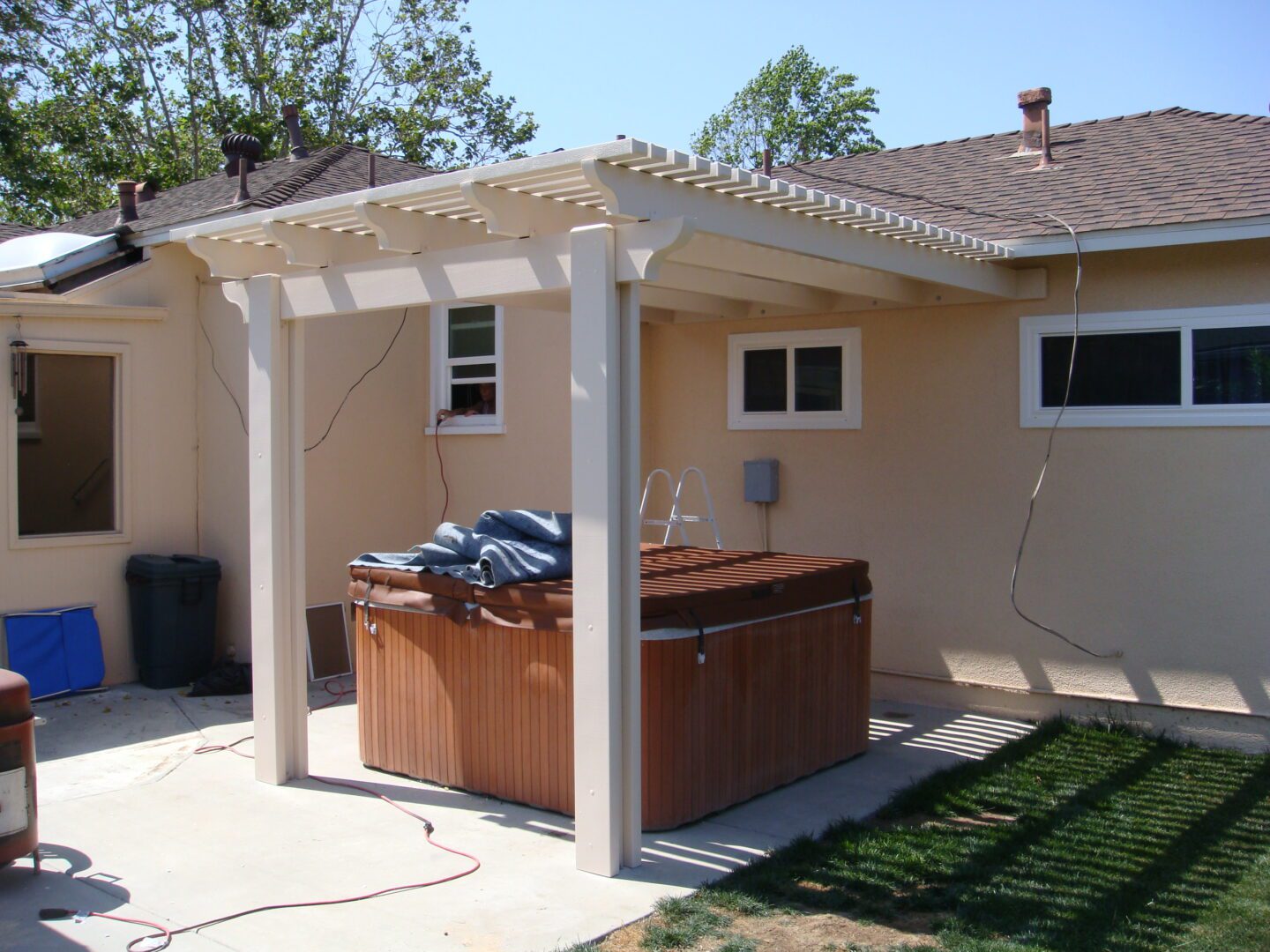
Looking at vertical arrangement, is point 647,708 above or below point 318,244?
below

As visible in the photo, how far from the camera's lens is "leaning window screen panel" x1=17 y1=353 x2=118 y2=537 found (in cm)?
816

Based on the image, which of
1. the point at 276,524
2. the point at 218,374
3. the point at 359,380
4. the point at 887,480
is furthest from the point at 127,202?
the point at 887,480

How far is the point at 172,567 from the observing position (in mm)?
8133

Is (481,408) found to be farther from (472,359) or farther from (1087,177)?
(1087,177)

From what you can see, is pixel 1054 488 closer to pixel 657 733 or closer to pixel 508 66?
pixel 657 733

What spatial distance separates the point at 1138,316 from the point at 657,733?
3888mm

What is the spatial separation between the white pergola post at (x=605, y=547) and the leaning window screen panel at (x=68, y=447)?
17.3 feet

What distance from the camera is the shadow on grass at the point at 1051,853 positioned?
4172 mm

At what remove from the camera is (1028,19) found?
13.8m

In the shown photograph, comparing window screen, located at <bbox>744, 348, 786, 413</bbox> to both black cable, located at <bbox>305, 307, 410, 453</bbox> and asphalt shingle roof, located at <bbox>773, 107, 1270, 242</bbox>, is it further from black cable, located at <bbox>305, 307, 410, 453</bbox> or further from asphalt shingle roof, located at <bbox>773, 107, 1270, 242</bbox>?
black cable, located at <bbox>305, 307, 410, 453</bbox>

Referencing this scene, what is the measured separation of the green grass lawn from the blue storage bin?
5.39 meters

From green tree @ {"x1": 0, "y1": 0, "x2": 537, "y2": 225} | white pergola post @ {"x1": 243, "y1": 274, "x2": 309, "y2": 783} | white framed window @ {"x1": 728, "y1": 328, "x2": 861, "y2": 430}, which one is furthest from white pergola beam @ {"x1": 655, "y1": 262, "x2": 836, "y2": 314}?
green tree @ {"x1": 0, "y1": 0, "x2": 537, "y2": 225}

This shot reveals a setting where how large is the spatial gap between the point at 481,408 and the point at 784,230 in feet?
15.4

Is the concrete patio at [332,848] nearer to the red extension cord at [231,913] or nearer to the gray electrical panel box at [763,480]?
the red extension cord at [231,913]
